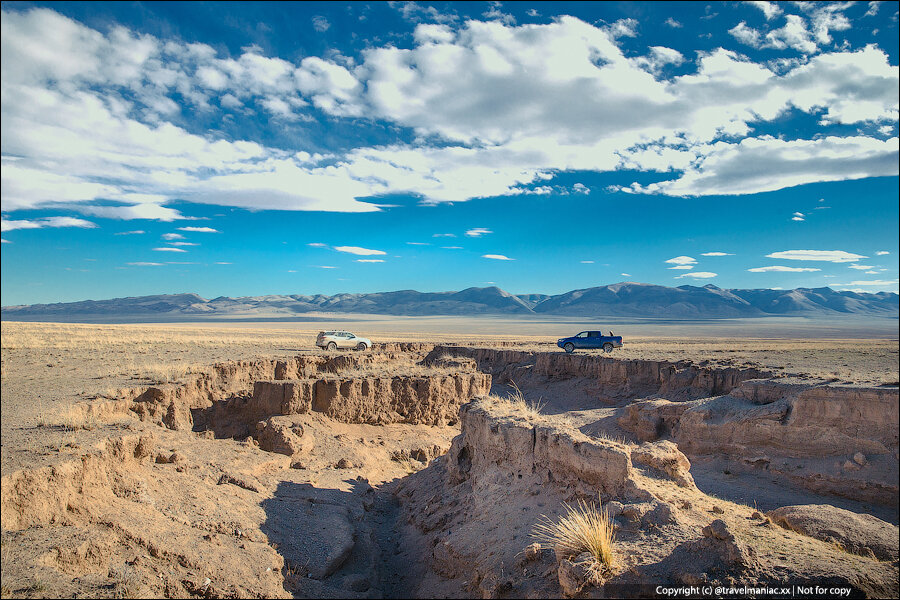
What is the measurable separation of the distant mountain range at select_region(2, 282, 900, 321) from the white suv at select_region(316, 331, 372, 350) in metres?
34.2

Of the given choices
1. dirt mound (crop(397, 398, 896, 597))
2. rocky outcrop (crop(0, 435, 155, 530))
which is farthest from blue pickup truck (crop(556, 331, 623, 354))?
rocky outcrop (crop(0, 435, 155, 530))

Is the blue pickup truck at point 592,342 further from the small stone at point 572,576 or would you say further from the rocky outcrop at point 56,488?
the rocky outcrop at point 56,488

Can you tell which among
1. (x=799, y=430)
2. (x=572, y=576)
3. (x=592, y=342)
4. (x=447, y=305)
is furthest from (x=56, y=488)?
(x=447, y=305)

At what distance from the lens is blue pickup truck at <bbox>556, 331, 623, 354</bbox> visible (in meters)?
32.7

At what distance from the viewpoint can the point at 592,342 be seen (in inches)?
1300

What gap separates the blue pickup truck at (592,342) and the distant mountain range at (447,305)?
17527mm

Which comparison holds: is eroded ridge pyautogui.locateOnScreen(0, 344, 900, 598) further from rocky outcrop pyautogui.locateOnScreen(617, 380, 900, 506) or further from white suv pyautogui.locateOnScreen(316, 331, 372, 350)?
white suv pyautogui.locateOnScreen(316, 331, 372, 350)

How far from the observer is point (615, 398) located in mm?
26156

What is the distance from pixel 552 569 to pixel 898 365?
196 inches

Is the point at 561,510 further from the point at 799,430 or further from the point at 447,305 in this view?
the point at 447,305

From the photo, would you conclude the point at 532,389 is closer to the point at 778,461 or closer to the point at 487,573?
the point at 778,461

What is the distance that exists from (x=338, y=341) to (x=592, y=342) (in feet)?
58.5

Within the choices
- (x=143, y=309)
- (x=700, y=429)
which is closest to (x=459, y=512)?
(x=700, y=429)

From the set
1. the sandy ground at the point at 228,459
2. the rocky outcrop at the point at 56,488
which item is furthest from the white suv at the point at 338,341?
the rocky outcrop at the point at 56,488
